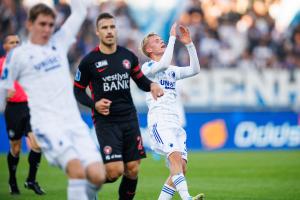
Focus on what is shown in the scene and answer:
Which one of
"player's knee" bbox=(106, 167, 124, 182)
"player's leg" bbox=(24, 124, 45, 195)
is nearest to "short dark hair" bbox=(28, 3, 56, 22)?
"player's knee" bbox=(106, 167, 124, 182)

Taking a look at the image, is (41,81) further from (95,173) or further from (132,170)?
(132,170)

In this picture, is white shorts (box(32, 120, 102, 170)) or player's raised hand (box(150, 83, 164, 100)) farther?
player's raised hand (box(150, 83, 164, 100))

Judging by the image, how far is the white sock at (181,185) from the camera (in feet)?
32.7

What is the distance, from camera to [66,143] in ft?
26.4

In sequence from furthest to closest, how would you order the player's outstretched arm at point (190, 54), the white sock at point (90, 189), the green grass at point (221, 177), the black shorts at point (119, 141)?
1. the green grass at point (221, 177)
2. the player's outstretched arm at point (190, 54)
3. the black shorts at point (119, 141)
4. the white sock at point (90, 189)

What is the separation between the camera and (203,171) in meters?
16.8

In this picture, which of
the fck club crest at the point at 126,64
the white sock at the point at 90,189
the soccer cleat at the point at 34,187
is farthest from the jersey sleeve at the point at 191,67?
the soccer cleat at the point at 34,187

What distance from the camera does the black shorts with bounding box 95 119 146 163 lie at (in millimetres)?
9273

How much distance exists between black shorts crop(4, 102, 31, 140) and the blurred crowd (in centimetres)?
1078

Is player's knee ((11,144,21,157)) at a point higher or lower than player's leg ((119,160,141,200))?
higher

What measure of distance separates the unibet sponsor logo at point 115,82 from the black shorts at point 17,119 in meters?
4.07

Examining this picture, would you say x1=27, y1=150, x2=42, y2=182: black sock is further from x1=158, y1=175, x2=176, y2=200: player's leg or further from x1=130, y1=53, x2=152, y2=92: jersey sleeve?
x1=130, y1=53, x2=152, y2=92: jersey sleeve

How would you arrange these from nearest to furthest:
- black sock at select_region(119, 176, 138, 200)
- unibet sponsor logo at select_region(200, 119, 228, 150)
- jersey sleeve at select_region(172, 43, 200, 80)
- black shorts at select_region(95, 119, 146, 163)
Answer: black shorts at select_region(95, 119, 146, 163) → black sock at select_region(119, 176, 138, 200) → jersey sleeve at select_region(172, 43, 200, 80) → unibet sponsor logo at select_region(200, 119, 228, 150)

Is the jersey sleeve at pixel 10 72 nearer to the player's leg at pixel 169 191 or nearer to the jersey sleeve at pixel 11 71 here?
the jersey sleeve at pixel 11 71
